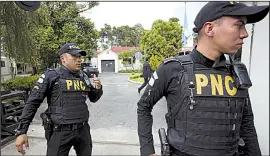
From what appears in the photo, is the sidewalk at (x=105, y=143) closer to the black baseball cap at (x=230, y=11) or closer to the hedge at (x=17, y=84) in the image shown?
the hedge at (x=17, y=84)

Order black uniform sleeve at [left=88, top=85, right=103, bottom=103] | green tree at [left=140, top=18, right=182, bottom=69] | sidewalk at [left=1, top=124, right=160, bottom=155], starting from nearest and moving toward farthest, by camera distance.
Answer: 1. black uniform sleeve at [left=88, top=85, right=103, bottom=103]
2. green tree at [left=140, top=18, right=182, bottom=69]
3. sidewalk at [left=1, top=124, right=160, bottom=155]

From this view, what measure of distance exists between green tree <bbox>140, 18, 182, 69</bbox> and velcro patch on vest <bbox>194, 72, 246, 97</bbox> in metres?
1.80

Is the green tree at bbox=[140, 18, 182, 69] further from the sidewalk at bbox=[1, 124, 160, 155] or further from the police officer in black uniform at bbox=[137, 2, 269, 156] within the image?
the police officer in black uniform at bbox=[137, 2, 269, 156]

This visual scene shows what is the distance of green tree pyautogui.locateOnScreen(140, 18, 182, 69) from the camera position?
291 centimetres

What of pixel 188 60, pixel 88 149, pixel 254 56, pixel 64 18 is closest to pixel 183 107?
pixel 188 60

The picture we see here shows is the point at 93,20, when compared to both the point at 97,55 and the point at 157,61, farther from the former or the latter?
the point at 157,61

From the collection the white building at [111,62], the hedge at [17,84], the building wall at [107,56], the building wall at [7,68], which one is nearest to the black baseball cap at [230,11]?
the white building at [111,62]

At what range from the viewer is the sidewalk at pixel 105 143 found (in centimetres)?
304

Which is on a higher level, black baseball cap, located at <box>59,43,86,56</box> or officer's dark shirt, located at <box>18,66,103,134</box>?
black baseball cap, located at <box>59,43,86,56</box>

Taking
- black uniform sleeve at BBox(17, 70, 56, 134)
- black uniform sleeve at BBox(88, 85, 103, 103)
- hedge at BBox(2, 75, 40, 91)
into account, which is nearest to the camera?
→ black uniform sleeve at BBox(17, 70, 56, 134)

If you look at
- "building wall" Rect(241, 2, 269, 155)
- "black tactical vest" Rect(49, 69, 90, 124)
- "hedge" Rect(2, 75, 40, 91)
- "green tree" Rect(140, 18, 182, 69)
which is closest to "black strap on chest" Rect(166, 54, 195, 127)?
"black tactical vest" Rect(49, 69, 90, 124)

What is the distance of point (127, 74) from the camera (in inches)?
126

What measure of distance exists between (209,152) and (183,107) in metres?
0.22

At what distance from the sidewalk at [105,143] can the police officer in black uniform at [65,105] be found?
960mm
